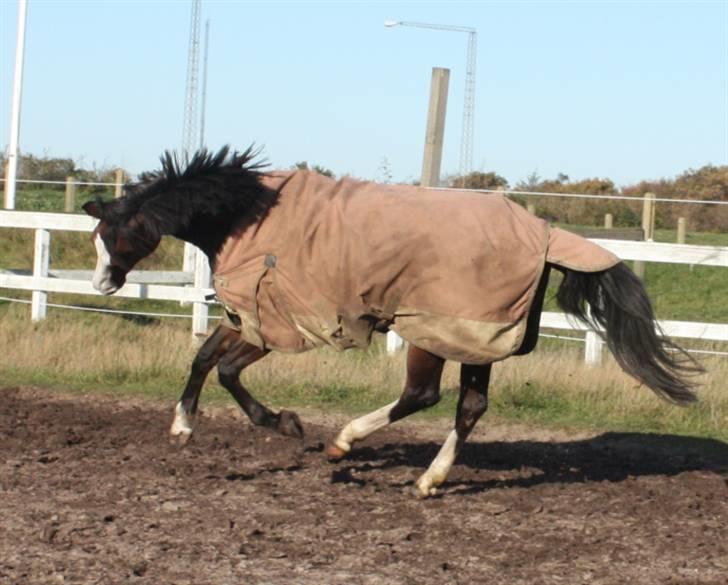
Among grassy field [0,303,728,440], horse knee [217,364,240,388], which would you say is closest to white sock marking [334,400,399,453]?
horse knee [217,364,240,388]

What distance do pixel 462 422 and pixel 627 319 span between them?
1062 millimetres

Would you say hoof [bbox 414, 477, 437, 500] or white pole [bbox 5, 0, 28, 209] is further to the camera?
white pole [bbox 5, 0, 28, 209]

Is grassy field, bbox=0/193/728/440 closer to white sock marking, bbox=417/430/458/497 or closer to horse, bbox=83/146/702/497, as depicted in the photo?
horse, bbox=83/146/702/497

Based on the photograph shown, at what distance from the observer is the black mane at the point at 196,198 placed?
6.64m

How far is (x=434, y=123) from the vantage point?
36.0ft

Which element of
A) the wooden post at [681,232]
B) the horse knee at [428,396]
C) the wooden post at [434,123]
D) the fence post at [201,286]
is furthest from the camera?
the wooden post at [681,232]

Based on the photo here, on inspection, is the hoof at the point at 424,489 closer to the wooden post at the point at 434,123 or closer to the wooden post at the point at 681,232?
the wooden post at the point at 434,123

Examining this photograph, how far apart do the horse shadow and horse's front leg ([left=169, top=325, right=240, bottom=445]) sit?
91 cm

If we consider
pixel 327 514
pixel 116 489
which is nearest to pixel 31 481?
pixel 116 489

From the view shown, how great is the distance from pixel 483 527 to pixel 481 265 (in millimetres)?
1328

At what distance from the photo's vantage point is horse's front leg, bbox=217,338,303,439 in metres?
6.85

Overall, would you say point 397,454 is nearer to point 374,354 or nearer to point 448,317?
point 448,317

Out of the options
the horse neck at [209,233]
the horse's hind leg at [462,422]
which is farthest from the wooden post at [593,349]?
the horse neck at [209,233]

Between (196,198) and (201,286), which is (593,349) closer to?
(201,286)
